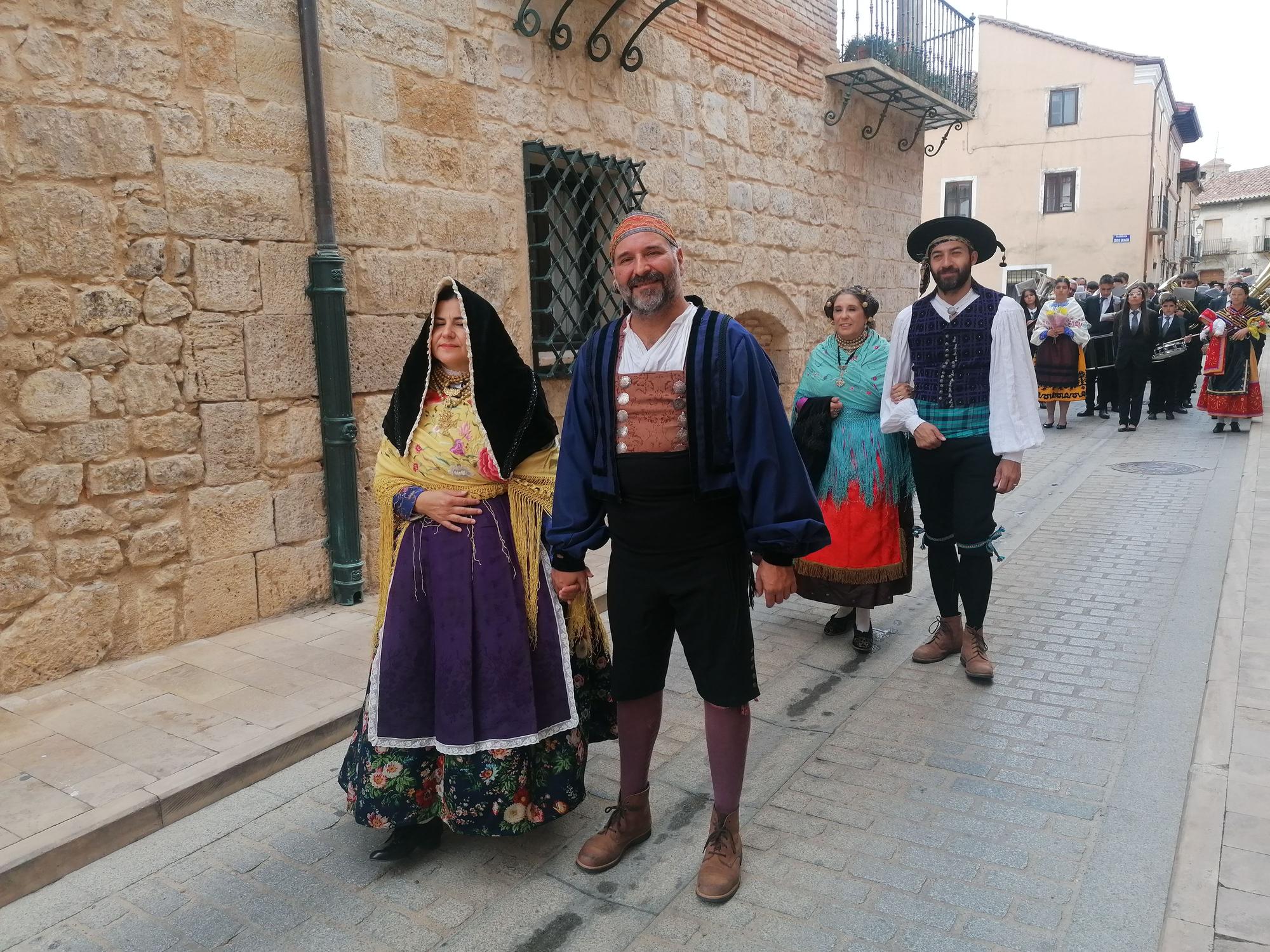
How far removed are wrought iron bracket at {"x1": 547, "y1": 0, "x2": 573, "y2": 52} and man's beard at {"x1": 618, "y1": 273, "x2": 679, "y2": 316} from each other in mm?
4559

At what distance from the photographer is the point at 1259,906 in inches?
103

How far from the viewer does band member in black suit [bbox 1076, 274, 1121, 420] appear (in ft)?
47.6

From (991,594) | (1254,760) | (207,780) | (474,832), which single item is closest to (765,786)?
(474,832)

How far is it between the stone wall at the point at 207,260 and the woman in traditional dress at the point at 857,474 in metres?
2.45

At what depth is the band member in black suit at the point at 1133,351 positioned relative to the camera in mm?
13094

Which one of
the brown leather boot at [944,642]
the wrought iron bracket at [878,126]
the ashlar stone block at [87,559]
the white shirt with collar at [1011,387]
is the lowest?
the brown leather boot at [944,642]

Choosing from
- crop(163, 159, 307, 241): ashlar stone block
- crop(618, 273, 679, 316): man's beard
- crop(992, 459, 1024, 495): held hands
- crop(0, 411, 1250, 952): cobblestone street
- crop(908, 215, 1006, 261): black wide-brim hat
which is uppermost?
crop(163, 159, 307, 241): ashlar stone block

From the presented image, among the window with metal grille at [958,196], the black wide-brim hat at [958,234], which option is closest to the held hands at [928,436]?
the black wide-brim hat at [958,234]

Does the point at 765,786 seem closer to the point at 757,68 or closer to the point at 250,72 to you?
the point at 250,72

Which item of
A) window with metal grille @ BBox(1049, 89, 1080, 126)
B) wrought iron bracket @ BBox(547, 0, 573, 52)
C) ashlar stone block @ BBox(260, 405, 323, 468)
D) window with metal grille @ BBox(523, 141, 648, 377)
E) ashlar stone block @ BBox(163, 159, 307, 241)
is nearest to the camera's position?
ashlar stone block @ BBox(163, 159, 307, 241)

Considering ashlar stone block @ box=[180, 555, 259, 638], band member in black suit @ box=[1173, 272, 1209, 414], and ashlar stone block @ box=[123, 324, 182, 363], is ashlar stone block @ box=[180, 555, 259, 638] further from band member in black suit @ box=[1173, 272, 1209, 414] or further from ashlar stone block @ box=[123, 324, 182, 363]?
band member in black suit @ box=[1173, 272, 1209, 414]

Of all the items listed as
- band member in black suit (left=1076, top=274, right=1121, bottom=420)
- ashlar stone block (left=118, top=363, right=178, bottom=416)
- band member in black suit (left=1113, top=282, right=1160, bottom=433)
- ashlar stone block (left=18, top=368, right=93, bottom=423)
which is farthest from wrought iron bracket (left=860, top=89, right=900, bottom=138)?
ashlar stone block (left=18, top=368, right=93, bottom=423)

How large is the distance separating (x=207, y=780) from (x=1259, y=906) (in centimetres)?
339

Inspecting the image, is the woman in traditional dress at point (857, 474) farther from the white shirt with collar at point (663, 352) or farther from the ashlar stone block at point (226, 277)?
the ashlar stone block at point (226, 277)
